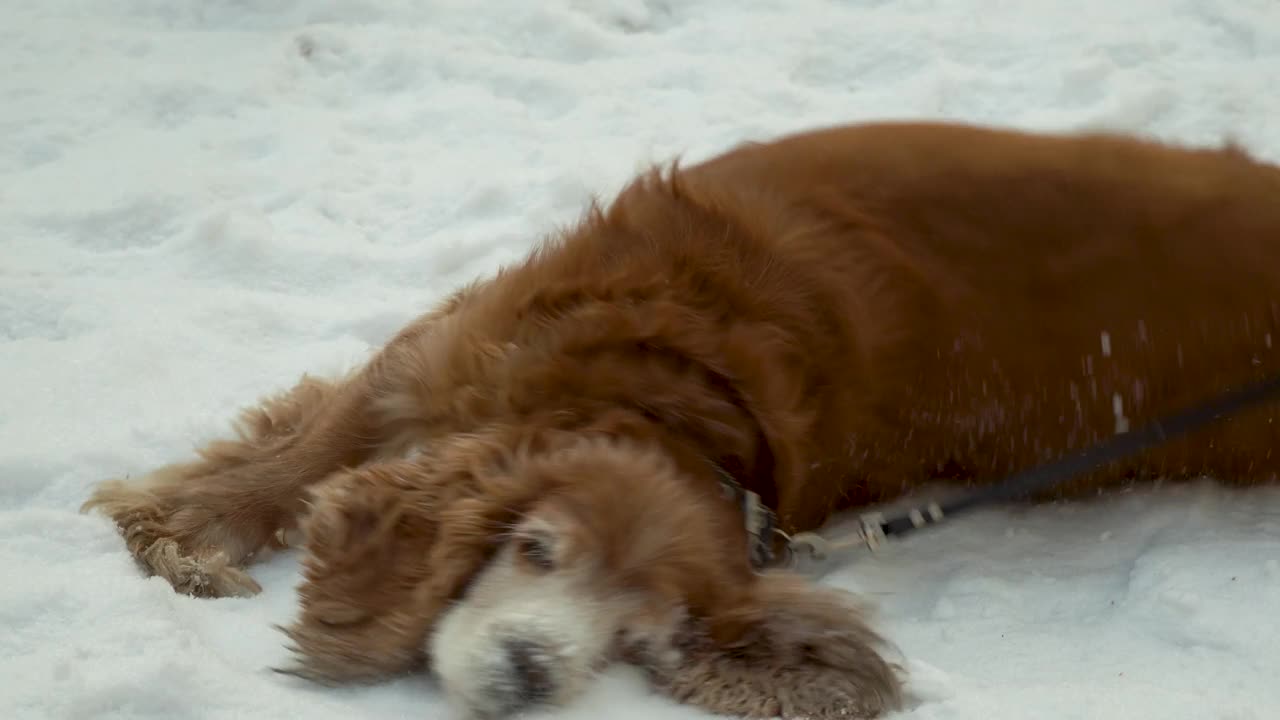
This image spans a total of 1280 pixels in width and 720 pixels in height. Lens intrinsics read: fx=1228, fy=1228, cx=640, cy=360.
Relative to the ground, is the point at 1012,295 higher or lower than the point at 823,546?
higher

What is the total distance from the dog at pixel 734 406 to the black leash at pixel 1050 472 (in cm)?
5

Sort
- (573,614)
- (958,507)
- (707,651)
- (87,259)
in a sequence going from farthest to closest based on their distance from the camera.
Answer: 1. (87,259)
2. (958,507)
3. (707,651)
4. (573,614)

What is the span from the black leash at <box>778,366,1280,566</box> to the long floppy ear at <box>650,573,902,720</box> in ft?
1.17

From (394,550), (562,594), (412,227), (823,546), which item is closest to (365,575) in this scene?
(394,550)

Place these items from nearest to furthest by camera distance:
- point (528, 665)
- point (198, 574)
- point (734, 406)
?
point (528, 665)
point (734, 406)
point (198, 574)

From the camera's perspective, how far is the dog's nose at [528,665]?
1.80 metres

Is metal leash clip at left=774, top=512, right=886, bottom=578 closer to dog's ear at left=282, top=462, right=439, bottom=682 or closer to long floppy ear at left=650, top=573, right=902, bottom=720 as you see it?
long floppy ear at left=650, top=573, right=902, bottom=720

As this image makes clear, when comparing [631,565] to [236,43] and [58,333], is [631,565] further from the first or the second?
[236,43]

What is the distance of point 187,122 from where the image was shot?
4.25 m

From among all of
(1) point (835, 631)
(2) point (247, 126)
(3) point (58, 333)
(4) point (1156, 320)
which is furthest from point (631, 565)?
(2) point (247, 126)

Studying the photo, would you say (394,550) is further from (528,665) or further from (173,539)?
(173,539)

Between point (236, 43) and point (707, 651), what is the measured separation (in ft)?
11.9

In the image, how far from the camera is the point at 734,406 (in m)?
2.26

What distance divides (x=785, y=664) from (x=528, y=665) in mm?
424
